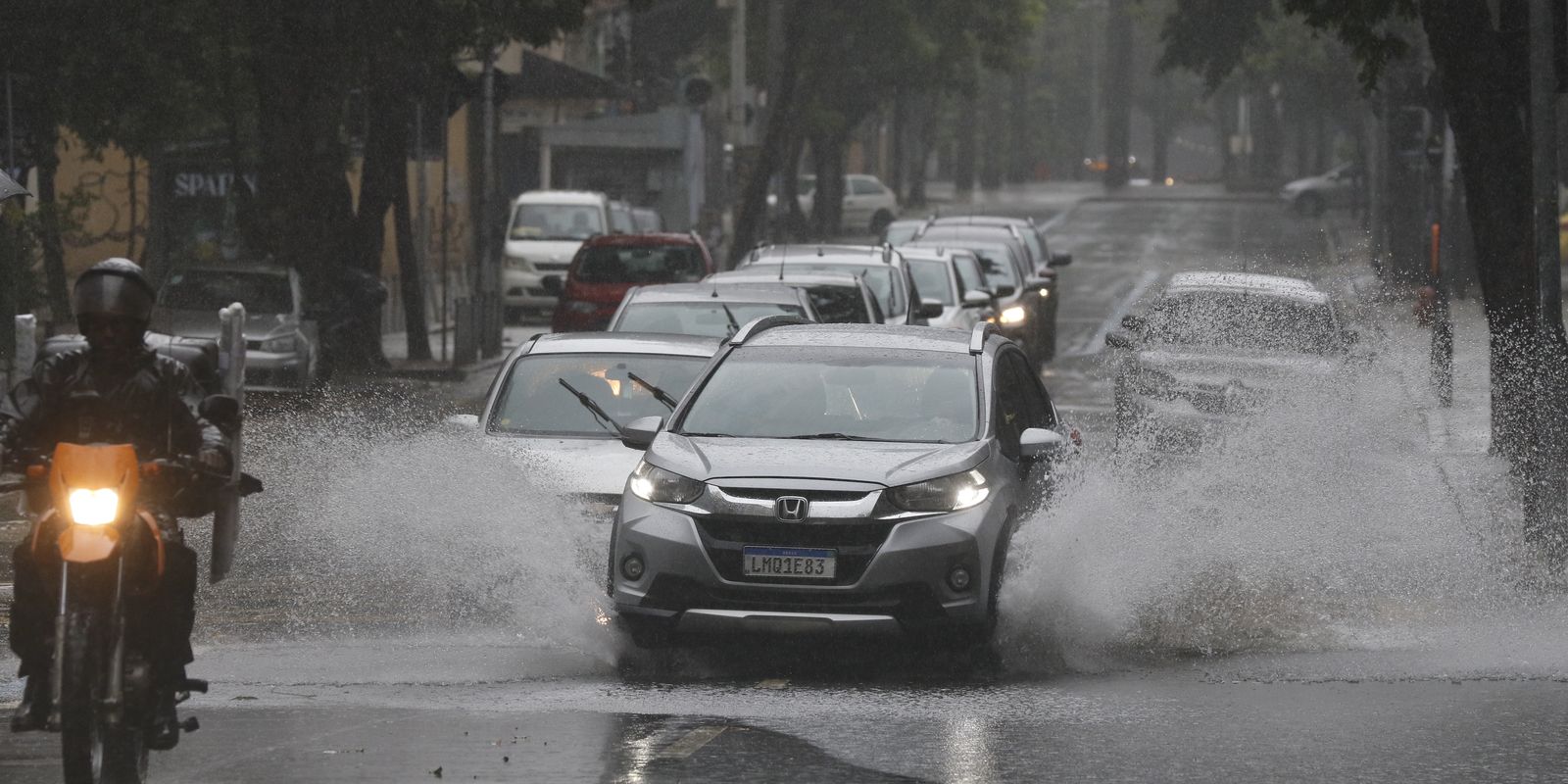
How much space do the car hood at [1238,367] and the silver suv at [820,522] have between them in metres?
7.93

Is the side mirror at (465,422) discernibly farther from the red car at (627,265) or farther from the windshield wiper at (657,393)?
the red car at (627,265)

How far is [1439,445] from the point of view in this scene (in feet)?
67.0

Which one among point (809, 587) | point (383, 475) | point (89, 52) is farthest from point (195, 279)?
point (809, 587)

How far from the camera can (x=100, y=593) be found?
22.4ft

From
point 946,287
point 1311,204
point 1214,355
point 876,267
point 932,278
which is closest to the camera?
point 1214,355

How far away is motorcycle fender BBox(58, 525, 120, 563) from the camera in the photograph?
266 inches

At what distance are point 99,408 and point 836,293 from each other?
14296mm

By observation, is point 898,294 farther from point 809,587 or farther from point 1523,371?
point 809,587

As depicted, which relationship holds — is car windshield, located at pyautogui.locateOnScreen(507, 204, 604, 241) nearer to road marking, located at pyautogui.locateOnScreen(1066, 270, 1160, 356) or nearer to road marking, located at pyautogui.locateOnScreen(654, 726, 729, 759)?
road marking, located at pyautogui.locateOnScreen(1066, 270, 1160, 356)

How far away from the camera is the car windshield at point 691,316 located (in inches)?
691

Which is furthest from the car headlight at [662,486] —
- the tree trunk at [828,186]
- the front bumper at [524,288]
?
the tree trunk at [828,186]

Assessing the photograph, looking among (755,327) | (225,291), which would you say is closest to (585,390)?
(755,327)

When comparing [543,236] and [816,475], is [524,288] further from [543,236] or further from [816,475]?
[816,475]

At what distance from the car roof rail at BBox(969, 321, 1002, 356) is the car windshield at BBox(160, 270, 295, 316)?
47.1ft
